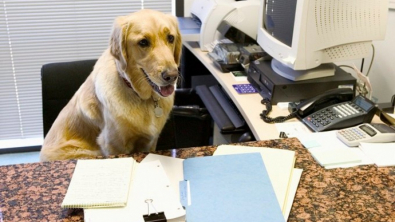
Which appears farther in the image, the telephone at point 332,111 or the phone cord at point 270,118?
the phone cord at point 270,118

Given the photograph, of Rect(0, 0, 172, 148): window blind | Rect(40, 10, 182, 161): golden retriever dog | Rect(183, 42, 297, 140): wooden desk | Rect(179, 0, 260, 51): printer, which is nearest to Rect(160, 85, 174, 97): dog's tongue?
Rect(40, 10, 182, 161): golden retriever dog

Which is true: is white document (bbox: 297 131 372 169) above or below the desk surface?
below

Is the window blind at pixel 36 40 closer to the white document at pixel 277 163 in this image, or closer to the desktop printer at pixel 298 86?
the desktop printer at pixel 298 86

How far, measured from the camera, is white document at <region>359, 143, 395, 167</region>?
0.98 meters

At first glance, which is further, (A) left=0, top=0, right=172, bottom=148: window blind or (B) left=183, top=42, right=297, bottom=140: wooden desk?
(A) left=0, top=0, right=172, bottom=148: window blind

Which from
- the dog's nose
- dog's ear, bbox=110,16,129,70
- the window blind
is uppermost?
dog's ear, bbox=110,16,129,70

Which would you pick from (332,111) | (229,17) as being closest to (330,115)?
(332,111)

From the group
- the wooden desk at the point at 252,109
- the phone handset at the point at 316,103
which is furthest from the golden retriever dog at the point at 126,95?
the phone handset at the point at 316,103

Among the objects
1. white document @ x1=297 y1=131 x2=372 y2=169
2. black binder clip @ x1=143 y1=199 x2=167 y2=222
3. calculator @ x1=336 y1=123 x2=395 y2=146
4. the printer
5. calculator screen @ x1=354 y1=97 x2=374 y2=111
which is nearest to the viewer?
black binder clip @ x1=143 y1=199 x2=167 y2=222

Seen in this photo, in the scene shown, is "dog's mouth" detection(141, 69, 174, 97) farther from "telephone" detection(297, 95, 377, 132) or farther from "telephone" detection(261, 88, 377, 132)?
"telephone" detection(297, 95, 377, 132)

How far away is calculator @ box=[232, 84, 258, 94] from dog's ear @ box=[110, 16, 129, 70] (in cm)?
64

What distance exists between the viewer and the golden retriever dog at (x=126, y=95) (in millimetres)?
1294

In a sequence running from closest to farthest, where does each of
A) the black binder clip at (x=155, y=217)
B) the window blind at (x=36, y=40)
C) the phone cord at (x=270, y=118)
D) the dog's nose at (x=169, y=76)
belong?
the black binder clip at (x=155, y=217)
the dog's nose at (x=169, y=76)
the phone cord at (x=270, y=118)
the window blind at (x=36, y=40)

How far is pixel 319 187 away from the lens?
0.85 metres
